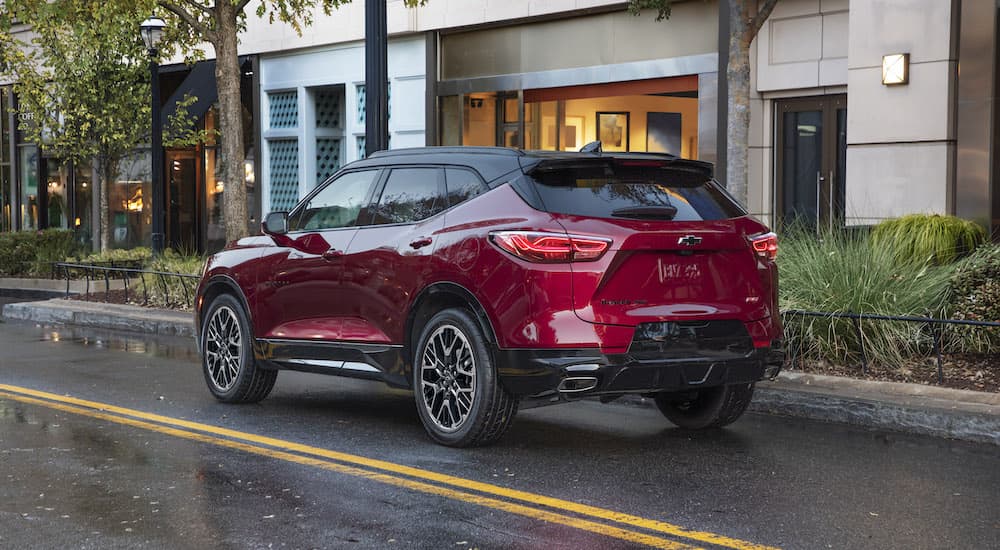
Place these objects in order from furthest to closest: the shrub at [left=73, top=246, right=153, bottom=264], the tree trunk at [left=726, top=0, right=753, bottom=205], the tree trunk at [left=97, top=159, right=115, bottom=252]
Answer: the tree trunk at [left=97, top=159, right=115, bottom=252] < the shrub at [left=73, top=246, right=153, bottom=264] < the tree trunk at [left=726, top=0, right=753, bottom=205]

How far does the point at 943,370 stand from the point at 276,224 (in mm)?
4978

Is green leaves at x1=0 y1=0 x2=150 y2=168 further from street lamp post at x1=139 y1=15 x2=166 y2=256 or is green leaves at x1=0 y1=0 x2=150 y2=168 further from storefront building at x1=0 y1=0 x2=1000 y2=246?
street lamp post at x1=139 y1=15 x2=166 y2=256

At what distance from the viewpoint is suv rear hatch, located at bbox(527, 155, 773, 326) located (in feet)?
23.2

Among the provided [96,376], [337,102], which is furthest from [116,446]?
[337,102]

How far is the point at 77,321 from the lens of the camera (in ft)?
55.6

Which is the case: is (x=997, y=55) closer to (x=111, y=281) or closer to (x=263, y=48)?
(x=111, y=281)

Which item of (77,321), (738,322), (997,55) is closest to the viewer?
(738,322)

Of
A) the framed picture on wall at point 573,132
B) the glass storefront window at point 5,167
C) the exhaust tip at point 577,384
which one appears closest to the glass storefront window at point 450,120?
the framed picture on wall at point 573,132

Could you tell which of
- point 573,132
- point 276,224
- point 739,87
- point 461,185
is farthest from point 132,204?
point 461,185

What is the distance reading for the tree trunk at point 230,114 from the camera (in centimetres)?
1742

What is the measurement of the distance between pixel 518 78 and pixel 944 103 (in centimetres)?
801

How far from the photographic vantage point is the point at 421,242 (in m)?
7.83

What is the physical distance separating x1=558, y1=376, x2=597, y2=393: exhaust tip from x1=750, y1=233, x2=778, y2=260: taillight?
1337 millimetres

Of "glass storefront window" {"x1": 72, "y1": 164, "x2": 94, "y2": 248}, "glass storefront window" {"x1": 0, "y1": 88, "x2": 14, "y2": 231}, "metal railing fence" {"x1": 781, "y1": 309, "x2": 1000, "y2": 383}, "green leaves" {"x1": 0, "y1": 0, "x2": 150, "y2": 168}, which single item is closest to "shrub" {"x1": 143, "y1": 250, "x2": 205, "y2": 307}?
"green leaves" {"x1": 0, "y1": 0, "x2": 150, "y2": 168}
